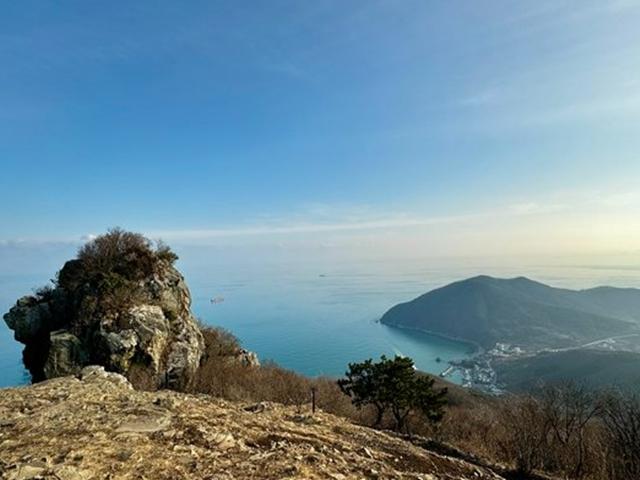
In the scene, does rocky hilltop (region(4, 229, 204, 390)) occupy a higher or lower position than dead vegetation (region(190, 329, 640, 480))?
higher

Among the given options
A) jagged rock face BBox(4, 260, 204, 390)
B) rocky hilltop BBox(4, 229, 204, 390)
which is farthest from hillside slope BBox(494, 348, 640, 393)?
rocky hilltop BBox(4, 229, 204, 390)

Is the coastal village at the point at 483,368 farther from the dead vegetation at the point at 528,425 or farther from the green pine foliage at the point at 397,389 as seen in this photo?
the green pine foliage at the point at 397,389

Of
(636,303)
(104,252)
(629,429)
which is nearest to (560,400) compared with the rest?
(629,429)

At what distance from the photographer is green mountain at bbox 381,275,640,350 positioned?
462 ft

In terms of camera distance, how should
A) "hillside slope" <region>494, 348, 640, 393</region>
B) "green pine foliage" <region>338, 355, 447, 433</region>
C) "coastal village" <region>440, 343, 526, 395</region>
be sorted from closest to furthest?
"green pine foliage" <region>338, 355, 447, 433</region>
"hillside slope" <region>494, 348, 640, 393</region>
"coastal village" <region>440, 343, 526, 395</region>

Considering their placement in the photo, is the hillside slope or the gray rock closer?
the gray rock

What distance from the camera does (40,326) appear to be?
21.0 meters

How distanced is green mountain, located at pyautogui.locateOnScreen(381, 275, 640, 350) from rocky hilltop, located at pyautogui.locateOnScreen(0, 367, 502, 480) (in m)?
141

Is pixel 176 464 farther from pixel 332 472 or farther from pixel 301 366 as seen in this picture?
pixel 301 366

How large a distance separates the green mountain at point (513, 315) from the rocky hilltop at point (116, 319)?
434 feet

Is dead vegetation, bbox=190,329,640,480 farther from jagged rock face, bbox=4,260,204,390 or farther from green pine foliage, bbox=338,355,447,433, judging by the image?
jagged rock face, bbox=4,260,204,390

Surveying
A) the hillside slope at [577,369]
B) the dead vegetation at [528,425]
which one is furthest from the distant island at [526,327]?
the dead vegetation at [528,425]

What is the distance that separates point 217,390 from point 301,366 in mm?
58382

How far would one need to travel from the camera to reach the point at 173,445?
18.5 feet
